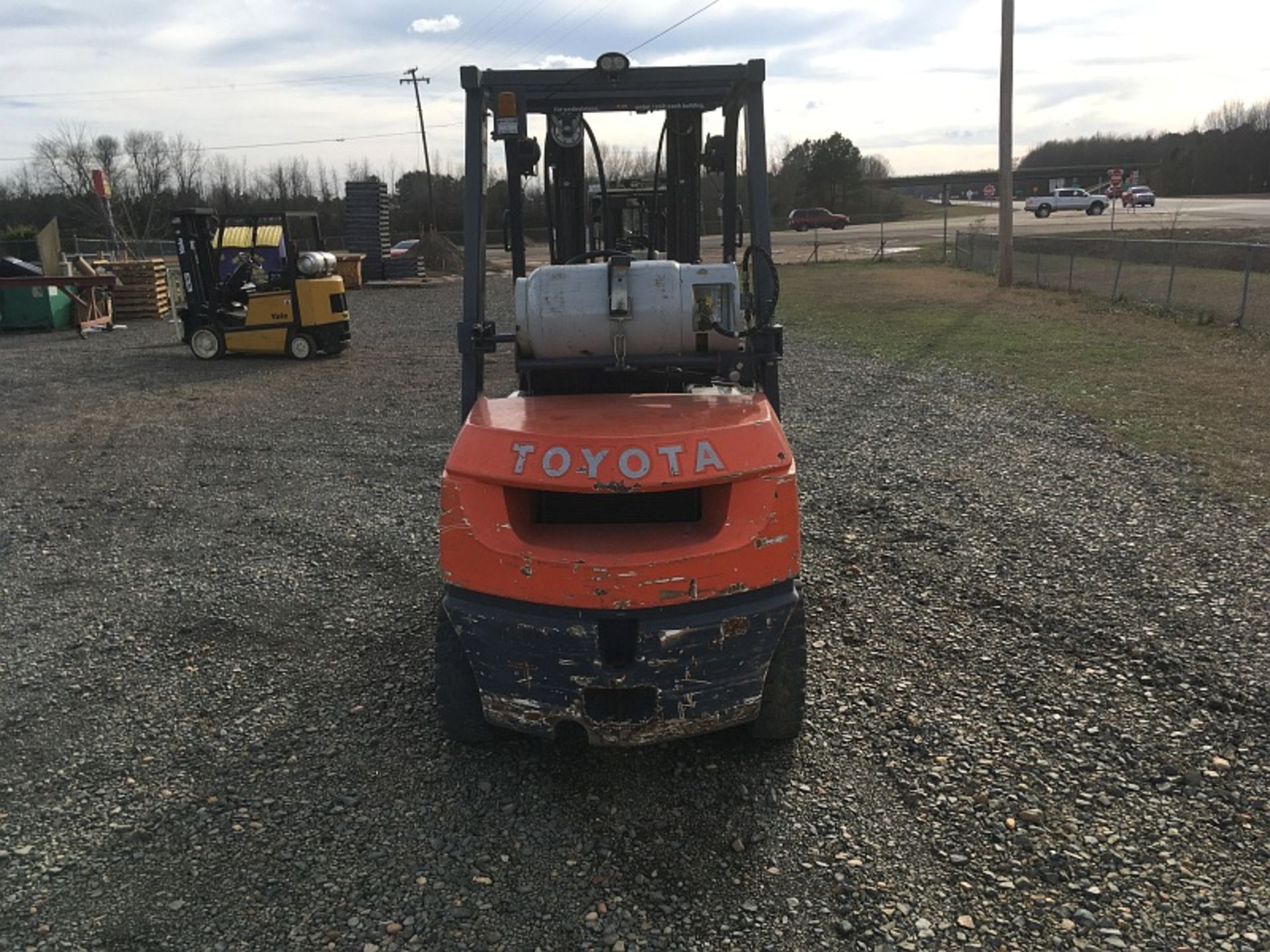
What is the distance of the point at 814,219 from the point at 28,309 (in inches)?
1958

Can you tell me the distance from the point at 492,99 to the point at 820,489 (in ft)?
14.1

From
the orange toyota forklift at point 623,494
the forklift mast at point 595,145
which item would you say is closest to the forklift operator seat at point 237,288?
the forklift mast at point 595,145

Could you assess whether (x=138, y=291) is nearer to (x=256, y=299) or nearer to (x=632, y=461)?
(x=256, y=299)

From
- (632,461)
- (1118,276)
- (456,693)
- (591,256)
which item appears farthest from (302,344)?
(1118,276)

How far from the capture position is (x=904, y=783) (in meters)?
3.73

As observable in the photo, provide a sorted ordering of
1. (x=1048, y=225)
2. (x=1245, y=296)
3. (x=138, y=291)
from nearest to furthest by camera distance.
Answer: (x=1245, y=296) < (x=138, y=291) < (x=1048, y=225)

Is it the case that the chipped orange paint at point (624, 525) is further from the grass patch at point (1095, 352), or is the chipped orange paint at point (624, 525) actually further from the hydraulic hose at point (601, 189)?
the grass patch at point (1095, 352)

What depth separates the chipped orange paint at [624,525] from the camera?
3336mm

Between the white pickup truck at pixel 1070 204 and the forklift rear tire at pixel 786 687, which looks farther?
the white pickup truck at pixel 1070 204

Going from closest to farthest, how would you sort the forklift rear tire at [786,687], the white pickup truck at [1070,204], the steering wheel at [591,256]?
1. the forklift rear tire at [786,687]
2. the steering wheel at [591,256]
3. the white pickup truck at [1070,204]

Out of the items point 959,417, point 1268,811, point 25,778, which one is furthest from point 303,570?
point 959,417

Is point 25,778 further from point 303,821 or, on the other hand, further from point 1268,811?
point 1268,811

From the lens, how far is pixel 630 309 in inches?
160

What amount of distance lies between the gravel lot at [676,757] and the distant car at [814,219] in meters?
57.9
